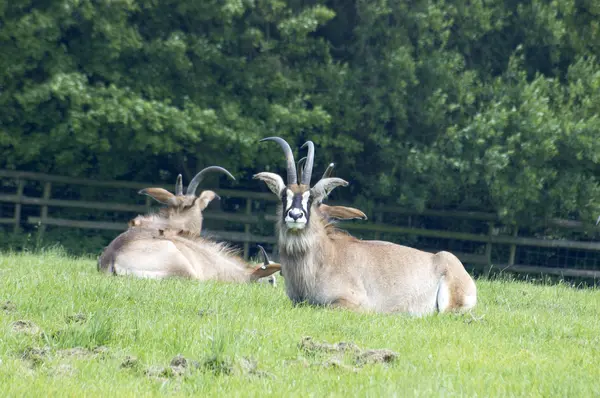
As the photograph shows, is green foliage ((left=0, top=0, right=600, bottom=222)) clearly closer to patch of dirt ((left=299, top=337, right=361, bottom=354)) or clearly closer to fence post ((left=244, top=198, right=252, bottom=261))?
fence post ((left=244, top=198, right=252, bottom=261))

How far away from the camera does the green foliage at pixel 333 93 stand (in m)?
20.3

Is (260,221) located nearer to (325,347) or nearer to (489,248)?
(489,248)

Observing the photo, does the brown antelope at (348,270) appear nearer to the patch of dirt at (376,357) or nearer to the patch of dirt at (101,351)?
the patch of dirt at (376,357)

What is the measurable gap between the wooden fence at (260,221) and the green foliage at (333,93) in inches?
17.3

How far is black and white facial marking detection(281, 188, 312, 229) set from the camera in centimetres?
1002

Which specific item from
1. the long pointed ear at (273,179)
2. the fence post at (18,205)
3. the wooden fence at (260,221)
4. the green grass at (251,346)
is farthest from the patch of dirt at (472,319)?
the fence post at (18,205)

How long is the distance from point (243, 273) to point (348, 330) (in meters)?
6.27

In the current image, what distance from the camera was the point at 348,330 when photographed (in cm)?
805

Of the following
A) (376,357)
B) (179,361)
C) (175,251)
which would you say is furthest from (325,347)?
(175,251)

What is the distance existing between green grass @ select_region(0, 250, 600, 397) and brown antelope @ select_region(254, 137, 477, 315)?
49 centimetres

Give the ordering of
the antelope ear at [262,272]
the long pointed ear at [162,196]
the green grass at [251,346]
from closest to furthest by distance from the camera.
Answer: the green grass at [251,346]
the antelope ear at [262,272]
the long pointed ear at [162,196]

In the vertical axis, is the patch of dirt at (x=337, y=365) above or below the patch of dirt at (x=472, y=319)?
above

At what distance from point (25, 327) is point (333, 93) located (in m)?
15.4

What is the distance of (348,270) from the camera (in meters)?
10.7
